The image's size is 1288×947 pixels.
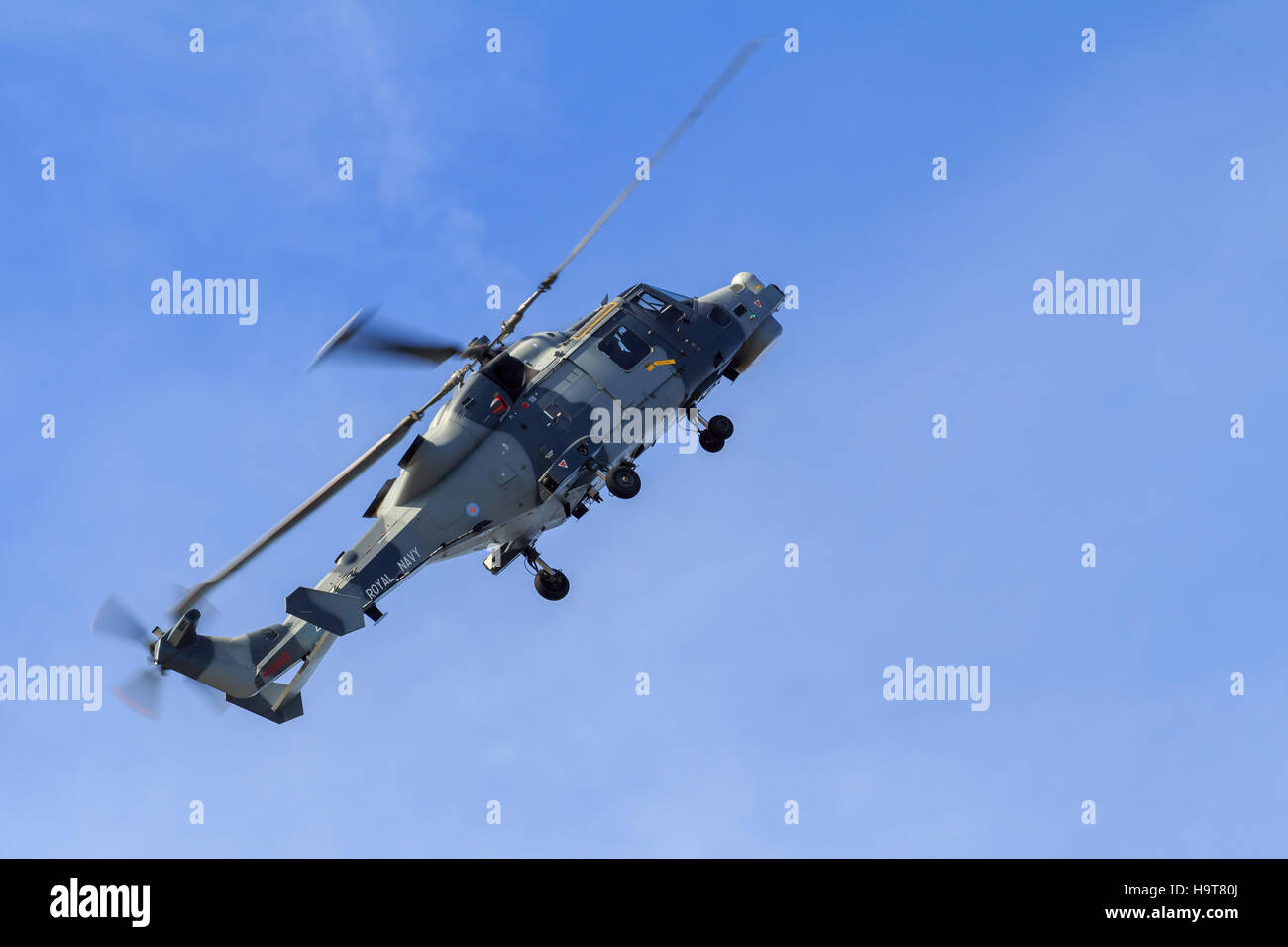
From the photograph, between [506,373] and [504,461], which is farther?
[506,373]

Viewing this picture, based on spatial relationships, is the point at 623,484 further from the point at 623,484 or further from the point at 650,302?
the point at 650,302

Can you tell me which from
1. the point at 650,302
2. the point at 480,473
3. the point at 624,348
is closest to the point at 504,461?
the point at 480,473

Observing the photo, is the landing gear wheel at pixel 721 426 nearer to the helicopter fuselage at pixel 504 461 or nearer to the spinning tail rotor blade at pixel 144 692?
the helicopter fuselage at pixel 504 461

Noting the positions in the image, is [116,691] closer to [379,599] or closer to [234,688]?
[234,688]

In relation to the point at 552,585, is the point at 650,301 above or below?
above

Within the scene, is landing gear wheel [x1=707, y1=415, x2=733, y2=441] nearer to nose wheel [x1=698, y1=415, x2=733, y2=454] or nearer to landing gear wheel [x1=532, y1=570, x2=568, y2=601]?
nose wheel [x1=698, y1=415, x2=733, y2=454]

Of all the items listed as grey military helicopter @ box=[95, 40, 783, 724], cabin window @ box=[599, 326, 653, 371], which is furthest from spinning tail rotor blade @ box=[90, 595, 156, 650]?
cabin window @ box=[599, 326, 653, 371]
